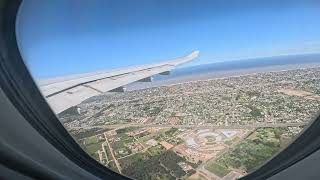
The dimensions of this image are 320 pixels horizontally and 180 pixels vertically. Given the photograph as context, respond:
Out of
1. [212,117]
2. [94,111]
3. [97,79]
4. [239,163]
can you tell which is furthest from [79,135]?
[239,163]

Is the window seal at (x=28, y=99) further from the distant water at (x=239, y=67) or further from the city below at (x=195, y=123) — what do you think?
the distant water at (x=239, y=67)

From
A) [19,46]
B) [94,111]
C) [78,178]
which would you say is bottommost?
[78,178]

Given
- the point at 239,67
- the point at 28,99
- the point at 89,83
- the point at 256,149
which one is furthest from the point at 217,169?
the point at 28,99

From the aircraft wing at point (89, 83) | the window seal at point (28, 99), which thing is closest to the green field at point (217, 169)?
the window seal at point (28, 99)

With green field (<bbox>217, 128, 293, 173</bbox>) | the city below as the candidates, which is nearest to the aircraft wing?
the city below

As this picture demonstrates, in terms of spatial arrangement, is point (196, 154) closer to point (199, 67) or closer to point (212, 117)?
point (212, 117)

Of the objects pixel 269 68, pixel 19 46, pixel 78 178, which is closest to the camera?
pixel 78 178
